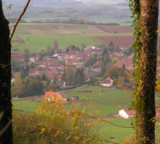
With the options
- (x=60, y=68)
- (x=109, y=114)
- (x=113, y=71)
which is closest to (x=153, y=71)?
(x=109, y=114)

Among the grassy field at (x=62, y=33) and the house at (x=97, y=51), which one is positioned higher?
the grassy field at (x=62, y=33)

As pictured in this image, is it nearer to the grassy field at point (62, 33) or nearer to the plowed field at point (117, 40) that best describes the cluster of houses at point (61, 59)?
the plowed field at point (117, 40)

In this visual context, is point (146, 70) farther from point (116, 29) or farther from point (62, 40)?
point (116, 29)

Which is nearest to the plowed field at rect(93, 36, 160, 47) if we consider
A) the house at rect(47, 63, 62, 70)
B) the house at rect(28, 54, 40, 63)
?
the house at rect(47, 63, 62, 70)

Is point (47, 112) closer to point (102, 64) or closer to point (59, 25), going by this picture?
point (102, 64)

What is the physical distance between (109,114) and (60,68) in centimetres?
2937

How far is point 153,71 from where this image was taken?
2475 millimetres

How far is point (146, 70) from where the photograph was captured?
97.2 inches

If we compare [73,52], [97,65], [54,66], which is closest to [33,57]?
[54,66]

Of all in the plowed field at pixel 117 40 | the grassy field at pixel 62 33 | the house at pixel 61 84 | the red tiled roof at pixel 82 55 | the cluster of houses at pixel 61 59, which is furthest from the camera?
the plowed field at pixel 117 40

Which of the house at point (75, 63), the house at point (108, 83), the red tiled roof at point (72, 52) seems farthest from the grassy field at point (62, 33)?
the house at point (108, 83)

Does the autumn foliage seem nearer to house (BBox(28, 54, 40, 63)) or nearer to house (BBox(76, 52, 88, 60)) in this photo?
house (BBox(28, 54, 40, 63))

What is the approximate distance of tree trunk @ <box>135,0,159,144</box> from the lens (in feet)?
7.89

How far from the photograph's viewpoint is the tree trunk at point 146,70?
2.41 m
